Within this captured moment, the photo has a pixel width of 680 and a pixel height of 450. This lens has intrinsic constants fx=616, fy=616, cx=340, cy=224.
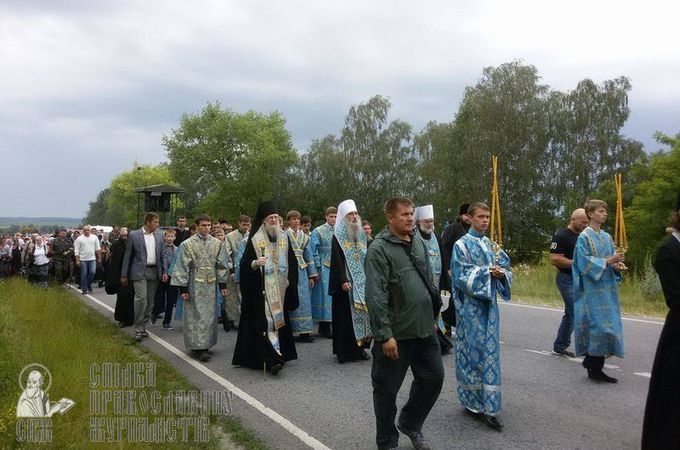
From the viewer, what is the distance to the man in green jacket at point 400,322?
177 inches

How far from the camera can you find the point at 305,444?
15.8 feet

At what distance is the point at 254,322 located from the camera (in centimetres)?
742

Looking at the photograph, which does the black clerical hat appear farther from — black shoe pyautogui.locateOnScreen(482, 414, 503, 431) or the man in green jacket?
black shoe pyautogui.locateOnScreen(482, 414, 503, 431)

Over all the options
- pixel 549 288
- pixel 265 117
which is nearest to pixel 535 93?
pixel 549 288

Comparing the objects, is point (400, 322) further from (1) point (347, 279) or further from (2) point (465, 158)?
(2) point (465, 158)

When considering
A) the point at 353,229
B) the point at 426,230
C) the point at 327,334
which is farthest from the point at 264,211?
the point at 327,334

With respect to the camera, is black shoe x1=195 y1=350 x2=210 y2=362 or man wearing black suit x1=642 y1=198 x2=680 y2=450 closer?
man wearing black suit x1=642 y1=198 x2=680 y2=450

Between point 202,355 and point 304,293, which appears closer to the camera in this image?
point 202,355

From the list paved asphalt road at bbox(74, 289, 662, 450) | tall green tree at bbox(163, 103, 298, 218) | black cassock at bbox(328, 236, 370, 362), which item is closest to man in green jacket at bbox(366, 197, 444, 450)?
paved asphalt road at bbox(74, 289, 662, 450)

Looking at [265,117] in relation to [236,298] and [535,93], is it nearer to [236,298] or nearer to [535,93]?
[535,93]

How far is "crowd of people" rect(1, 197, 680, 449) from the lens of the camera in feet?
14.8

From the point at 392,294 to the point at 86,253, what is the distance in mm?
13831

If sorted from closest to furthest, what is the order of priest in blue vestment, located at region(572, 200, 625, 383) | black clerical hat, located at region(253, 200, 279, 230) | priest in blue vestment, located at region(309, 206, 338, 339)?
priest in blue vestment, located at region(572, 200, 625, 383)
black clerical hat, located at region(253, 200, 279, 230)
priest in blue vestment, located at region(309, 206, 338, 339)

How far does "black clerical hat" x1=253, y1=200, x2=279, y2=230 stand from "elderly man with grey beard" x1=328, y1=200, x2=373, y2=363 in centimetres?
87
